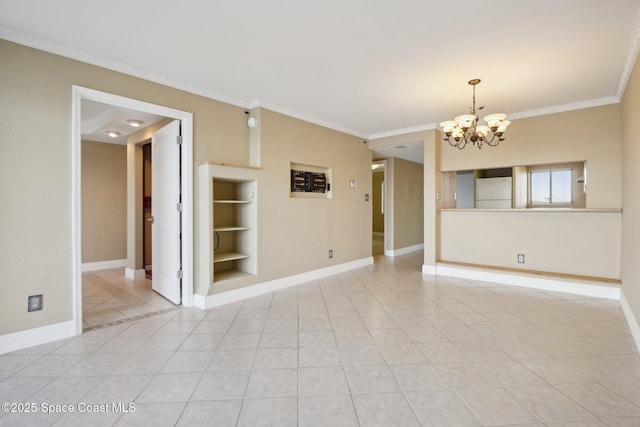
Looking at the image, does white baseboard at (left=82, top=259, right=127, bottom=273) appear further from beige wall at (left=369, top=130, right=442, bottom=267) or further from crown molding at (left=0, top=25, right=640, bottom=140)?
beige wall at (left=369, top=130, right=442, bottom=267)

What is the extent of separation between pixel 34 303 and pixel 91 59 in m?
2.19

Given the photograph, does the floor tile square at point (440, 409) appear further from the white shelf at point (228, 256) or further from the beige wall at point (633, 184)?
the white shelf at point (228, 256)

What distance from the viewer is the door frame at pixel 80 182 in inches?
106

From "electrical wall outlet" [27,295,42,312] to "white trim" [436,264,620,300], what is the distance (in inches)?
201

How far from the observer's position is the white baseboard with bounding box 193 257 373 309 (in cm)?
350

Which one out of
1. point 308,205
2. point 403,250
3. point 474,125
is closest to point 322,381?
point 308,205

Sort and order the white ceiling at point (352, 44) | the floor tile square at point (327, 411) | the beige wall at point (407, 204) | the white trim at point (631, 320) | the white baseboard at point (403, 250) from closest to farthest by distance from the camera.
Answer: the floor tile square at point (327, 411) → the white ceiling at point (352, 44) → the white trim at point (631, 320) → the white baseboard at point (403, 250) → the beige wall at point (407, 204)

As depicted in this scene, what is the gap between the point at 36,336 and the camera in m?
2.53

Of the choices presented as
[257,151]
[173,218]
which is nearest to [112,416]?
[173,218]

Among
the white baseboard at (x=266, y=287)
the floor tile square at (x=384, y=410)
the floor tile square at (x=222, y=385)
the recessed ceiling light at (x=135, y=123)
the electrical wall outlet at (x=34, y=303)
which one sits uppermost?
the recessed ceiling light at (x=135, y=123)

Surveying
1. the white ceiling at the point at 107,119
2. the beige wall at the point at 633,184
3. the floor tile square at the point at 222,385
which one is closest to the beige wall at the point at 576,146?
the beige wall at the point at 633,184

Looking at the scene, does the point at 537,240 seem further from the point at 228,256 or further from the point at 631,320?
the point at 228,256

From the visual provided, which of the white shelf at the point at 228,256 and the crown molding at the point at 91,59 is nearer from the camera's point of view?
the crown molding at the point at 91,59

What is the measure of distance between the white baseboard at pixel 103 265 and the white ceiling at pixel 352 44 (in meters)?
4.10
